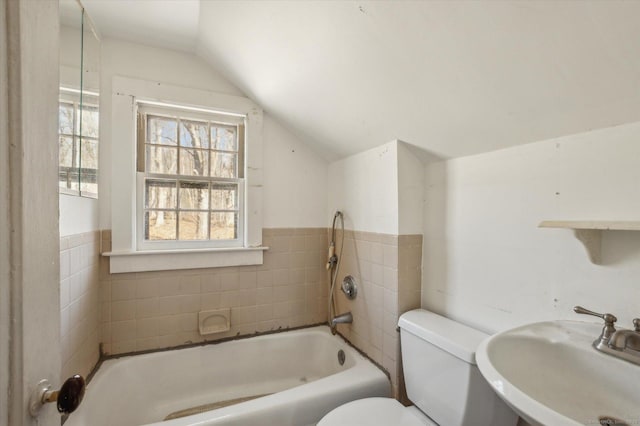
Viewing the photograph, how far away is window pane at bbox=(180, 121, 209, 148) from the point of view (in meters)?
1.91

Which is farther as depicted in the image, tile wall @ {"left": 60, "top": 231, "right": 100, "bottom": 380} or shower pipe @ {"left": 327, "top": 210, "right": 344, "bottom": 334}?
shower pipe @ {"left": 327, "top": 210, "right": 344, "bottom": 334}

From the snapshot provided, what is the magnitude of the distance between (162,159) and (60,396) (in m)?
1.65

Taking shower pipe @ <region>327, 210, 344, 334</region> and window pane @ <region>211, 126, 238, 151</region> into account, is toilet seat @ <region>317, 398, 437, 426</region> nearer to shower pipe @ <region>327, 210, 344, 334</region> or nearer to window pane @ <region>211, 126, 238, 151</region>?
shower pipe @ <region>327, 210, 344, 334</region>

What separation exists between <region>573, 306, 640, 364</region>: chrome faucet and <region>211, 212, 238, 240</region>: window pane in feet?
6.15

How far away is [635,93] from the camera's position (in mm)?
798

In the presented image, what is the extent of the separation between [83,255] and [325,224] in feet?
4.78

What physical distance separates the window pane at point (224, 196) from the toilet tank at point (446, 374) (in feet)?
4.42

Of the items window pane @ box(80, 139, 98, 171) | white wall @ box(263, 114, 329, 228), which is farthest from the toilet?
window pane @ box(80, 139, 98, 171)

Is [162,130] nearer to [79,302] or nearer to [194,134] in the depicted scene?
[194,134]

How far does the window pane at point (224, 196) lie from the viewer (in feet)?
6.48

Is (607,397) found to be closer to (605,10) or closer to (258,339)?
(605,10)

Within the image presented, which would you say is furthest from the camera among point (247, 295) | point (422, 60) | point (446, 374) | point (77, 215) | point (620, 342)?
point (247, 295)

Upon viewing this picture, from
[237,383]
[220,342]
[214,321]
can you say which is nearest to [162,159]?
[214,321]

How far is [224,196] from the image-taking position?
200 centimetres
